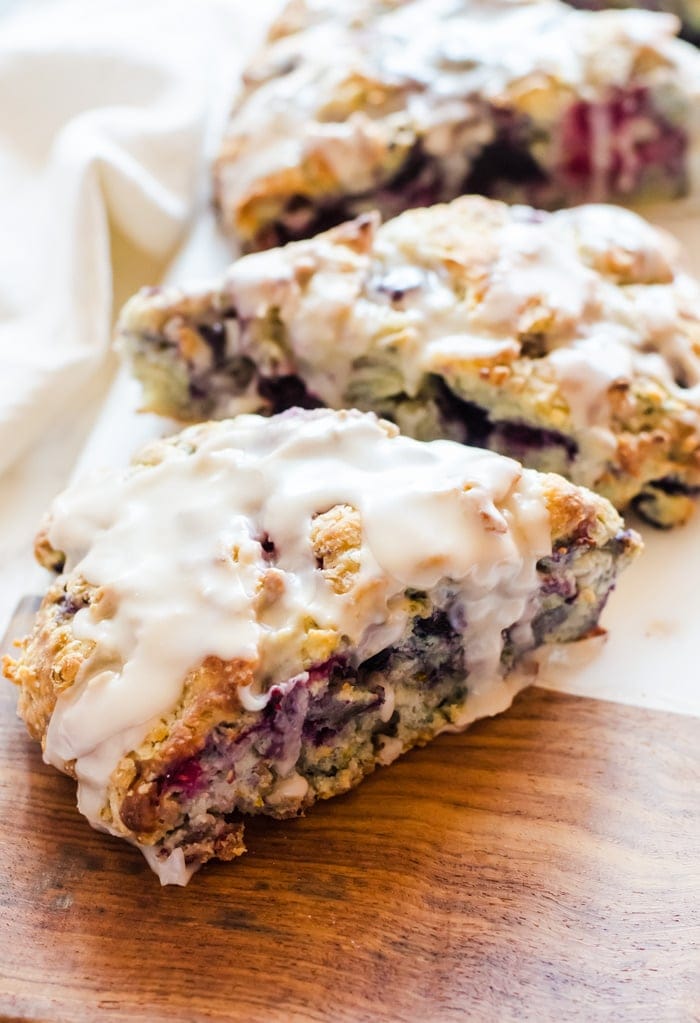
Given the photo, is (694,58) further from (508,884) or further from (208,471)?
(508,884)

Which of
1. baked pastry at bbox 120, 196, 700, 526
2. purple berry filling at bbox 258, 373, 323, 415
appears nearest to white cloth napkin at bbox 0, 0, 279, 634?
baked pastry at bbox 120, 196, 700, 526

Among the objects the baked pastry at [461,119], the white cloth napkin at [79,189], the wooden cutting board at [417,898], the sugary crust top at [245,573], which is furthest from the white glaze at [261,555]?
the baked pastry at [461,119]

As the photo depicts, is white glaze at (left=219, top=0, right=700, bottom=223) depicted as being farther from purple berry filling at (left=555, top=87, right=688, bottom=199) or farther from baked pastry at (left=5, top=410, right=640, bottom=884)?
baked pastry at (left=5, top=410, right=640, bottom=884)

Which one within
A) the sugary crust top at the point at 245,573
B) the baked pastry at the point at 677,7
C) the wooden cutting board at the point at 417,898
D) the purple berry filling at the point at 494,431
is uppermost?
the baked pastry at the point at 677,7

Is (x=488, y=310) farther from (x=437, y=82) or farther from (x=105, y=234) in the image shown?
(x=105, y=234)

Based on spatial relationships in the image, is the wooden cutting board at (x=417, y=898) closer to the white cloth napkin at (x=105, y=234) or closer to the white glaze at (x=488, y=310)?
the white cloth napkin at (x=105, y=234)

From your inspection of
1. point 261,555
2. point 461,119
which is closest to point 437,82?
point 461,119

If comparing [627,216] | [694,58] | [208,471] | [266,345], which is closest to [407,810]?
[208,471]
